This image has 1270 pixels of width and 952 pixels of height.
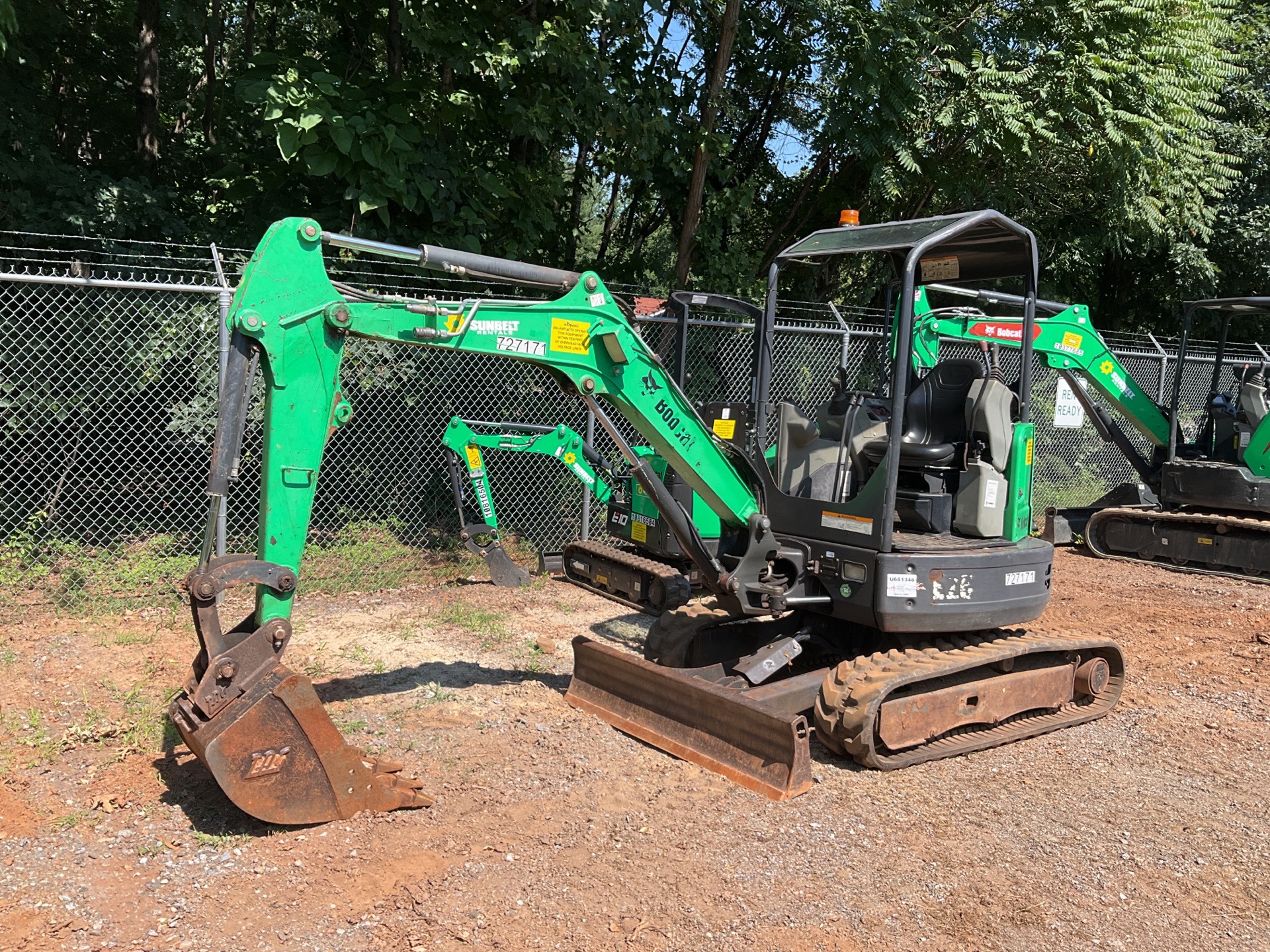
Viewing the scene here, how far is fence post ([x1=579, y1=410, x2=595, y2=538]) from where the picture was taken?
9070 mm

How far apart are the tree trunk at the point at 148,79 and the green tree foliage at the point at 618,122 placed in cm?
9

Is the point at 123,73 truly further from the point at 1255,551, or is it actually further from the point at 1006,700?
the point at 1255,551

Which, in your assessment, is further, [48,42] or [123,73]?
[123,73]

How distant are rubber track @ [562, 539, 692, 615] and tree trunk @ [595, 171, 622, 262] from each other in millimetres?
4601

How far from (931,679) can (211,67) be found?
458 inches

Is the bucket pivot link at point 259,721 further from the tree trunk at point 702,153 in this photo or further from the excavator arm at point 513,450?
the tree trunk at point 702,153

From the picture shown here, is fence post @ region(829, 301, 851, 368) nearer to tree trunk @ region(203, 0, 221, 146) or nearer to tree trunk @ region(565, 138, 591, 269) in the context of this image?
tree trunk @ region(565, 138, 591, 269)

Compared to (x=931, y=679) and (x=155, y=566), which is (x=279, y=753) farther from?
(x=155, y=566)

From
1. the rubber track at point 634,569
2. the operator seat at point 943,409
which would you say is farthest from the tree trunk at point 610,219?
the operator seat at point 943,409

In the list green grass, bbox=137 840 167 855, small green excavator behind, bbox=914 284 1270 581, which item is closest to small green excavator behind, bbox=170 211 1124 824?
green grass, bbox=137 840 167 855

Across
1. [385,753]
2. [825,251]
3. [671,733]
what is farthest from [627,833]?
[825,251]

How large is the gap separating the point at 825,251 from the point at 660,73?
6317 mm

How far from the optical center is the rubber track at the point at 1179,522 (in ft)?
32.5

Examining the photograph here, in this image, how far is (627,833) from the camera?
422 centimetres
